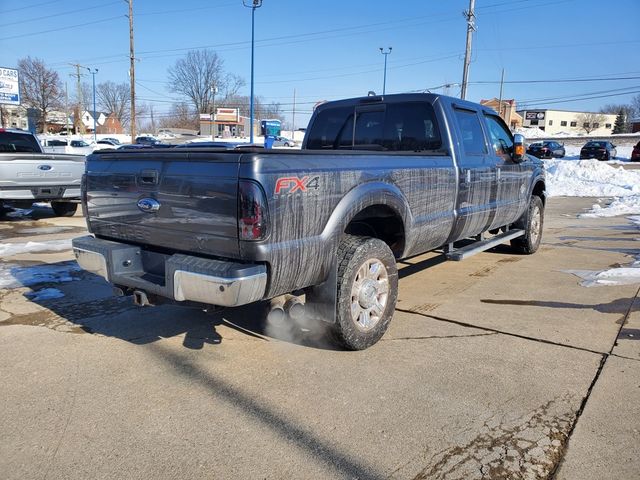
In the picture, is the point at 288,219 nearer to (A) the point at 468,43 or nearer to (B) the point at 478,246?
(B) the point at 478,246

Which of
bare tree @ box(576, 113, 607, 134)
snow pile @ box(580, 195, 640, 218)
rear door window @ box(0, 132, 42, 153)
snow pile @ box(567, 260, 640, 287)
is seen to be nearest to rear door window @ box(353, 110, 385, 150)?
snow pile @ box(567, 260, 640, 287)

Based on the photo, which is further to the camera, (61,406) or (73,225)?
(73,225)

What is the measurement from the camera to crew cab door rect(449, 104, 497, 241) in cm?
522

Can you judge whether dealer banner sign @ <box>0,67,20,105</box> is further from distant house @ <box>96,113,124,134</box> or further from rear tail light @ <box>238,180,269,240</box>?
Result: distant house @ <box>96,113,124,134</box>

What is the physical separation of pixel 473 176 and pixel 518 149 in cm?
139

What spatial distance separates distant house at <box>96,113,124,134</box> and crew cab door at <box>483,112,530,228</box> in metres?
107

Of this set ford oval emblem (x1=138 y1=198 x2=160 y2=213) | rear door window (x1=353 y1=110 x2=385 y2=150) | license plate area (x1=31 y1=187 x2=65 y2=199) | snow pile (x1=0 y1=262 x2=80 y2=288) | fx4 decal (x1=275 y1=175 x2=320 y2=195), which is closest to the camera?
fx4 decal (x1=275 y1=175 x2=320 y2=195)

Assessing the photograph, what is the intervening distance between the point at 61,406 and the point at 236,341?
1409 mm

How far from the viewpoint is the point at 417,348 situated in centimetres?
413

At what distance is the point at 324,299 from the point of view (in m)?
3.69

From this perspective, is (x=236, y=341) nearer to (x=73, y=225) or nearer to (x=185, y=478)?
(x=185, y=478)

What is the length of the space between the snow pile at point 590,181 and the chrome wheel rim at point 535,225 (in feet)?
34.2

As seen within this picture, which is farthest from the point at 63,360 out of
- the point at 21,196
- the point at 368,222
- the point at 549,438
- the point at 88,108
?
the point at 88,108

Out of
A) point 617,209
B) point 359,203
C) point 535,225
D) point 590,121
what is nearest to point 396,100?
point 359,203
